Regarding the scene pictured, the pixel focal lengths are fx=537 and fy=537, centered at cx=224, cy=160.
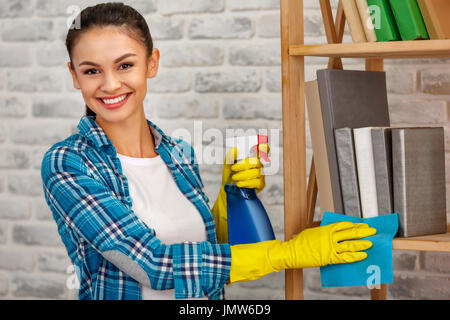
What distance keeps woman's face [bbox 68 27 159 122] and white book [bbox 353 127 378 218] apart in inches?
23.8

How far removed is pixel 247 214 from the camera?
1342 mm

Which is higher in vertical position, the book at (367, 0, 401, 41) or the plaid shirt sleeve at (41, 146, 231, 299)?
the book at (367, 0, 401, 41)

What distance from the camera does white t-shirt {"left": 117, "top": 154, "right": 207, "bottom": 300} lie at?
140 cm

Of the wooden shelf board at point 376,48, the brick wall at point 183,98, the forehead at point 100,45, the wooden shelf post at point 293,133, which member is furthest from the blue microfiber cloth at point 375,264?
the forehead at point 100,45

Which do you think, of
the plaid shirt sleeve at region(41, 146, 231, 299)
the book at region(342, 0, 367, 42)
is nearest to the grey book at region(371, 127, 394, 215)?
the book at region(342, 0, 367, 42)

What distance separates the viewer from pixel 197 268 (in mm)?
1192

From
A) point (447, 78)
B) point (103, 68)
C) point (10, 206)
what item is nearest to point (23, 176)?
point (10, 206)

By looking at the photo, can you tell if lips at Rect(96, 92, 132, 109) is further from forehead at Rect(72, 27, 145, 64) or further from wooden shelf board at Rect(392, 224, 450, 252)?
wooden shelf board at Rect(392, 224, 450, 252)

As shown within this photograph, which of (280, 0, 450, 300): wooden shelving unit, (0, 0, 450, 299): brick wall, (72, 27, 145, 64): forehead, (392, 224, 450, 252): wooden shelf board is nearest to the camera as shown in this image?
(392, 224, 450, 252): wooden shelf board

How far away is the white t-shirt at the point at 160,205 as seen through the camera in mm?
1404

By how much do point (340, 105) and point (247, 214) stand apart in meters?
0.35

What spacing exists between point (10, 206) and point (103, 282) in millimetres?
933

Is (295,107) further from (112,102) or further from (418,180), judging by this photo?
(112,102)
